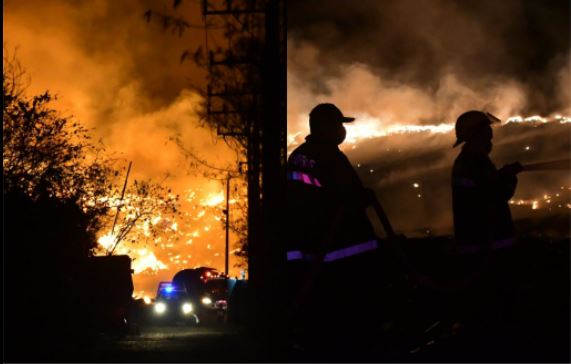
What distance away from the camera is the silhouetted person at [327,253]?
269 inches

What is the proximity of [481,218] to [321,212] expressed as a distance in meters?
1.55

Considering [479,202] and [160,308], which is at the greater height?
[160,308]

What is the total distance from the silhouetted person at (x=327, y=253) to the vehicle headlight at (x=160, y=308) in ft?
88.8

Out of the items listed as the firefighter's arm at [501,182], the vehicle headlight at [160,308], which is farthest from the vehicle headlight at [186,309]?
the firefighter's arm at [501,182]

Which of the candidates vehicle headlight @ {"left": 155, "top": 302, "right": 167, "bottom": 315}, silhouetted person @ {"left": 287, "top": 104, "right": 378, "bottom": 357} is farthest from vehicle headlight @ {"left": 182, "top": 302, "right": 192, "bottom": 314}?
silhouetted person @ {"left": 287, "top": 104, "right": 378, "bottom": 357}

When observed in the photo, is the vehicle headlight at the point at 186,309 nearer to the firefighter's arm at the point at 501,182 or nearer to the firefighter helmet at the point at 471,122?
the firefighter helmet at the point at 471,122

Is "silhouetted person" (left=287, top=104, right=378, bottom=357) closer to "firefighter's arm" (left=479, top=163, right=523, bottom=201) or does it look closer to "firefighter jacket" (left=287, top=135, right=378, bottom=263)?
"firefighter jacket" (left=287, top=135, right=378, bottom=263)

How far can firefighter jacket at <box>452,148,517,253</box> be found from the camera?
6.97 meters

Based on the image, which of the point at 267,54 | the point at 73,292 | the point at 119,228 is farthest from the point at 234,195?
the point at 267,54

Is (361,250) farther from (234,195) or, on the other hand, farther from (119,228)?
(234,195)

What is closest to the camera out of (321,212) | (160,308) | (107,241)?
(321,212)

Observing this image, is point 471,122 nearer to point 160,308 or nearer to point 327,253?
point 327,253

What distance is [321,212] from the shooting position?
22.4 ft

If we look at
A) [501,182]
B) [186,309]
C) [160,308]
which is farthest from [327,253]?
[160,308]
